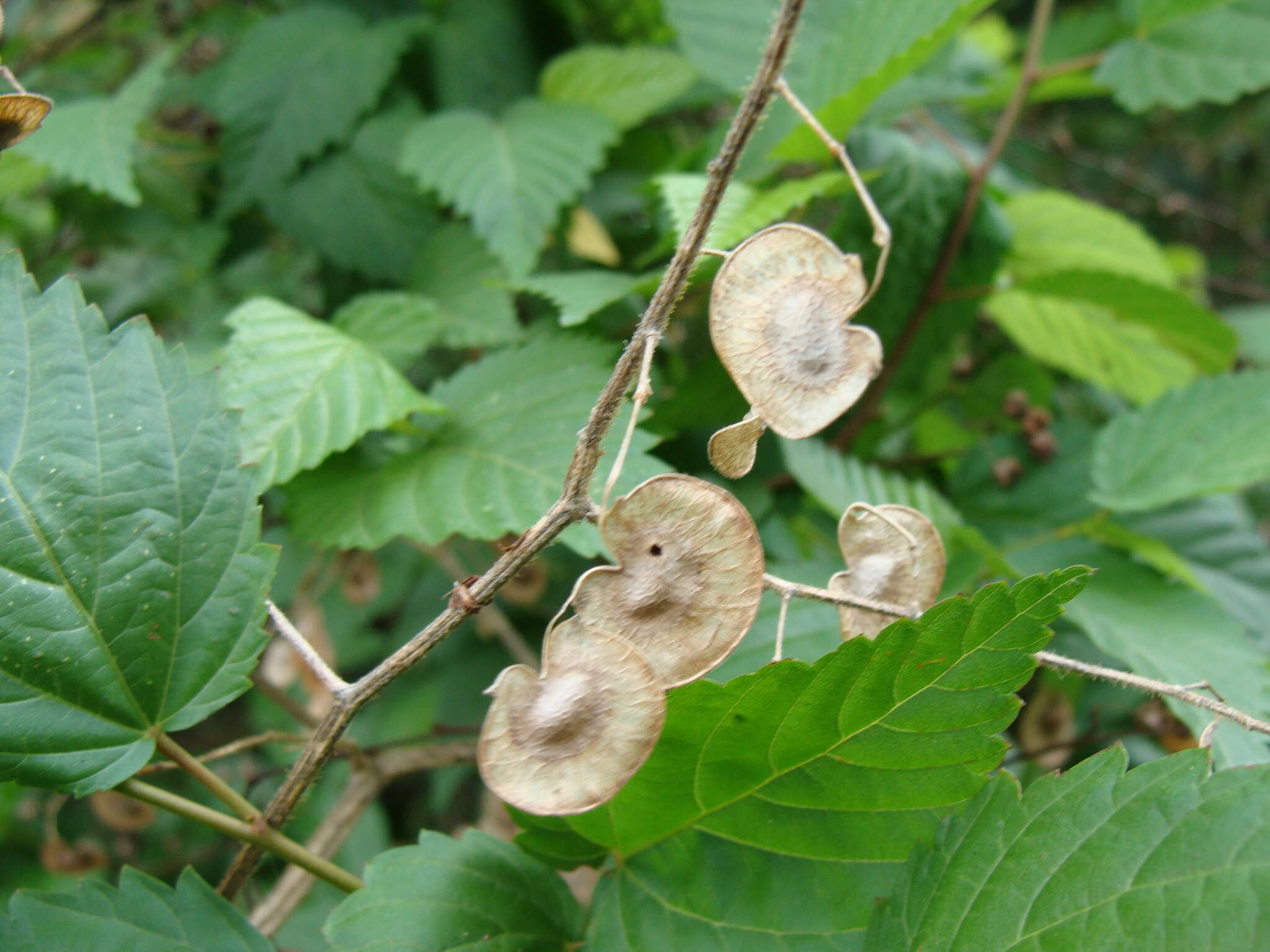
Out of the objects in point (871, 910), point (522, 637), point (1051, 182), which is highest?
point (871, 910)

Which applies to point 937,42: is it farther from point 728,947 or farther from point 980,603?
point 728,947

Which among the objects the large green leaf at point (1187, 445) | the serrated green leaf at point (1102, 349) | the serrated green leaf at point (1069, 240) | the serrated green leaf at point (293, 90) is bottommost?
the serrated green leaf at point (1102, 349)

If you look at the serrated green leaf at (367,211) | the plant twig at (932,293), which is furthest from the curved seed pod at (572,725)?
the serrated green leaf at (367,211)

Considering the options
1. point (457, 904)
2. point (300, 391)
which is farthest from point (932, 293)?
point (457, 904)

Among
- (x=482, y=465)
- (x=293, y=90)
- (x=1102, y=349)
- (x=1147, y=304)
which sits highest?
(x=293, y=90)

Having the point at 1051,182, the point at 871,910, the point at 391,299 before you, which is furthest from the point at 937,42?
the point at 1051,182

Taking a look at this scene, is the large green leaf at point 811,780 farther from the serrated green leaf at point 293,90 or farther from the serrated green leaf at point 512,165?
the serrated green leaf at point 293,90

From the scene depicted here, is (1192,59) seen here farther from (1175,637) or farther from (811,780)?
(811,780)
